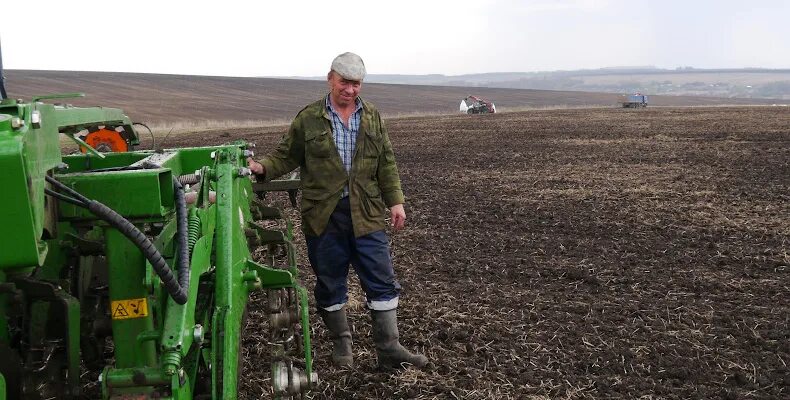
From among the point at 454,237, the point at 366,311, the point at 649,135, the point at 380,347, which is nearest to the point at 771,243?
the point at 454,237

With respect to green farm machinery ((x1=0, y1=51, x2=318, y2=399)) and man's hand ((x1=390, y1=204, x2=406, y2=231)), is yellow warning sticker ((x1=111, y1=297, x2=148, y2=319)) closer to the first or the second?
green farm machinery ((x1=0, y1=51, x2=318, y2=399))

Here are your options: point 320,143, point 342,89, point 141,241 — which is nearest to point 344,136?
point 320,143

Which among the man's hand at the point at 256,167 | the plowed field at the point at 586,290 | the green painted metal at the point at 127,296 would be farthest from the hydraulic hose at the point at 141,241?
the plowed field at the point at 586,290

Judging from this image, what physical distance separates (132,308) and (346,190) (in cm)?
178

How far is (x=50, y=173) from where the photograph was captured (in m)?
2.54

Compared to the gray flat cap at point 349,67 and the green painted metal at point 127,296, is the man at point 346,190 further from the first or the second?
the green painted metal at point 127,296

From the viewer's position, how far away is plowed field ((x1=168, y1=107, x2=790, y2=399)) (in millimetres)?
4402

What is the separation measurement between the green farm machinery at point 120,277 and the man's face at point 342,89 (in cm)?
80

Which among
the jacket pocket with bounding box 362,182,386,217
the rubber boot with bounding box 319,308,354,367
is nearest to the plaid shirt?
the jacket pocket with bounding box 362,182,386,217

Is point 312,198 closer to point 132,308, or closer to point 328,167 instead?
point 328,167

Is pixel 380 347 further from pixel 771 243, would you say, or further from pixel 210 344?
pixel 771 243

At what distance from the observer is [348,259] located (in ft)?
14.7

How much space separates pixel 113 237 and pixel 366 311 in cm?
313

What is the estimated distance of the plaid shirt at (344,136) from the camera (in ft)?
14.1
